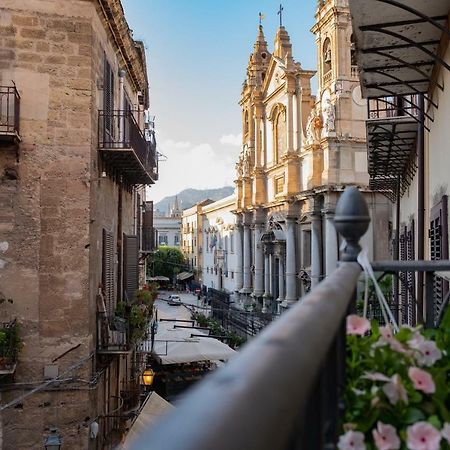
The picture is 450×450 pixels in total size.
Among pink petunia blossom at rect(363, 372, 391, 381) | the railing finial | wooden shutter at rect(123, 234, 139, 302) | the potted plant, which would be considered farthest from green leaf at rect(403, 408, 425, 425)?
wooden shutter at rect(123, 234, 139, 302)

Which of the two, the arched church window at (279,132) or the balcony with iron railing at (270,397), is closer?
the balcony with iron railing at (270,397)

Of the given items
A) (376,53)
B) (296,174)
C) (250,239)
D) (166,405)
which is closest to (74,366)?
(166,405)

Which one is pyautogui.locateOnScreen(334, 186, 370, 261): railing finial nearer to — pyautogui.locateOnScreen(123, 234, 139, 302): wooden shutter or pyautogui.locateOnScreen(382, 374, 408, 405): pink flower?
pyautogui.locateOnScreen(382, 374, 408, 405): pink flower

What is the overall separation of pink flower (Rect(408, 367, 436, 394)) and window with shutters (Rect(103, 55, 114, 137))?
381 inches

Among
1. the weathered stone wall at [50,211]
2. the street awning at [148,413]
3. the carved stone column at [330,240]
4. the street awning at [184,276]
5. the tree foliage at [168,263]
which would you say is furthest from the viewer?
the tree foliage at [168,263]

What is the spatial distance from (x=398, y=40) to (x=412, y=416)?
5.50 m

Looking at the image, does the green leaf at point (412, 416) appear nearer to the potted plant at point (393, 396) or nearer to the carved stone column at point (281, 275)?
the potted plant at point (393, 396)

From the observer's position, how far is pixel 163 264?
64.8 meters

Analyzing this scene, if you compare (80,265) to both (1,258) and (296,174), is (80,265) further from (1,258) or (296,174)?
(296,174)

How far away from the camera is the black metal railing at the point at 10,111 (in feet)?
29.4

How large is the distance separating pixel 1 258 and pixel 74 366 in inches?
83.9

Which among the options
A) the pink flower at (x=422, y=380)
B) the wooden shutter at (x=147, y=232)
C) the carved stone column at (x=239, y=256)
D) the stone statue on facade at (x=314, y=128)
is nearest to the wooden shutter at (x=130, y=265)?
the wooden shutter at (x=147, y=232)

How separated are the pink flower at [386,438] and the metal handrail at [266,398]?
0.28m

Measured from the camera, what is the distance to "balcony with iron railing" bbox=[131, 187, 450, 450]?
579mm
